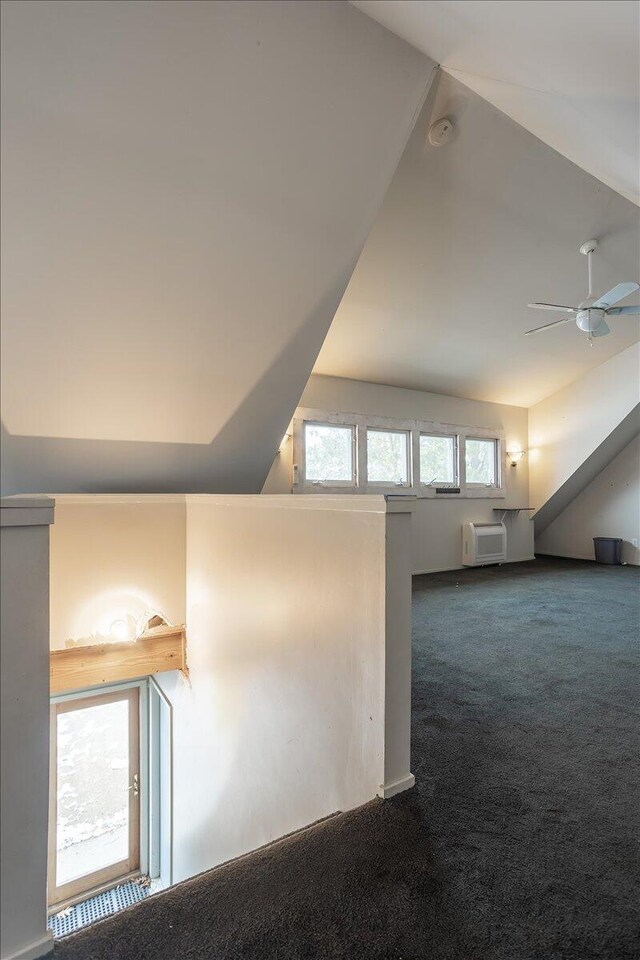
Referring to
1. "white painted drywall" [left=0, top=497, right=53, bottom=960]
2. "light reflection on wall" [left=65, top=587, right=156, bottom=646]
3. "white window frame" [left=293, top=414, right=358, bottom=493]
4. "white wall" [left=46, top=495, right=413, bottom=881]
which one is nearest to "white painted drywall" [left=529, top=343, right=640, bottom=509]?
"white window frame" [left=293, top=414, right=358, bottom=493]

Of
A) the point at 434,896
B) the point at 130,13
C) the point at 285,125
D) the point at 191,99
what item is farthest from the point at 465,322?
the point at 434,896

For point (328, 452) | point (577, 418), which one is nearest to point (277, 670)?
point (328, 452)

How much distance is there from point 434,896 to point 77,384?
319 centimetres

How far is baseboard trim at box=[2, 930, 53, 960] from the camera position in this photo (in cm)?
106

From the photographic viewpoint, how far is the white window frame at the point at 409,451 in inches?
229

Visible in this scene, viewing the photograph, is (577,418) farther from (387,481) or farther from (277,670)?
(277,670)

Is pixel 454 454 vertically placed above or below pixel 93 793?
above

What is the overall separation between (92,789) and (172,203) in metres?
4.84

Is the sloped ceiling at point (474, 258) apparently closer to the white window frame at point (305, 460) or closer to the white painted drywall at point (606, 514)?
the white window frame at point (305, 460)

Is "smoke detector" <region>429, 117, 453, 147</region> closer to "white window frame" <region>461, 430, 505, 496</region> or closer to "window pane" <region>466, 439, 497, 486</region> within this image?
"white window frame" <region>461, 430, 505, 496</region>

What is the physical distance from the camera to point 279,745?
2.35m

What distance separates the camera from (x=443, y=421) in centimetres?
714

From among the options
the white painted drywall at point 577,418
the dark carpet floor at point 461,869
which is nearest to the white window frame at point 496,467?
the white painted drywall at point 577,418

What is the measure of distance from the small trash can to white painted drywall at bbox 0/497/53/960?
8501 mm
